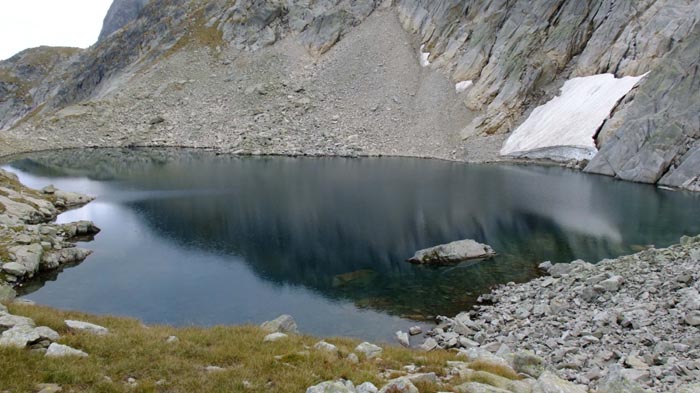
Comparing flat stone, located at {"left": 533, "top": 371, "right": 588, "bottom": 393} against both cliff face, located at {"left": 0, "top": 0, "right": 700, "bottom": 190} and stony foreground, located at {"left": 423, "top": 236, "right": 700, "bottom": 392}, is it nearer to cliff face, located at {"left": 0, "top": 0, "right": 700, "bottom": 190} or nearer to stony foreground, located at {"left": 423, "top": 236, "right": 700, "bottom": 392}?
stony foreground, located at {"left": 423, "top": 236, "right": 700, "bottom": 392}

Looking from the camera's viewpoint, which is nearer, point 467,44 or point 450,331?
point 450,331

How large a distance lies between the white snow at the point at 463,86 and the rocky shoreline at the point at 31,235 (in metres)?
64.6

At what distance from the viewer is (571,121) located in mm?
70500

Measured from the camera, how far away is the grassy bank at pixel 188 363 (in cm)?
976

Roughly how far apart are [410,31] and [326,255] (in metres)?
84.1

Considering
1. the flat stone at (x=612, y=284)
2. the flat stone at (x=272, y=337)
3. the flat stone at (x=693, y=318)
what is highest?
the flat stone at (x=272, y=337)

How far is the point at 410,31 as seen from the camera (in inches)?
4149

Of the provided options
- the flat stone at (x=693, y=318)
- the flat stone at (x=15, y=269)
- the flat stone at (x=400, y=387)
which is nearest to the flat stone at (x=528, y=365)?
the flat stone at (x=400, y=387)

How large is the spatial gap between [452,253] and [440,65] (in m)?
70.2

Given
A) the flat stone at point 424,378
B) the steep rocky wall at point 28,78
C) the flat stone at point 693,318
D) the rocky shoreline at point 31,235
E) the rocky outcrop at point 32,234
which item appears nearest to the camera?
the flat stone at point 424,378

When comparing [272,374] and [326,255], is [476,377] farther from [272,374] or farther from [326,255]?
[326,255]

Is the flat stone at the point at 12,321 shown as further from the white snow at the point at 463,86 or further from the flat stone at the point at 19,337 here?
the white snow at the point at 463,86

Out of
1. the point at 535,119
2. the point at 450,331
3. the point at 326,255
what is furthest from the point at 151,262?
the point at 535,119

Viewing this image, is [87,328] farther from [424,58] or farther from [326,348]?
[424,58]
